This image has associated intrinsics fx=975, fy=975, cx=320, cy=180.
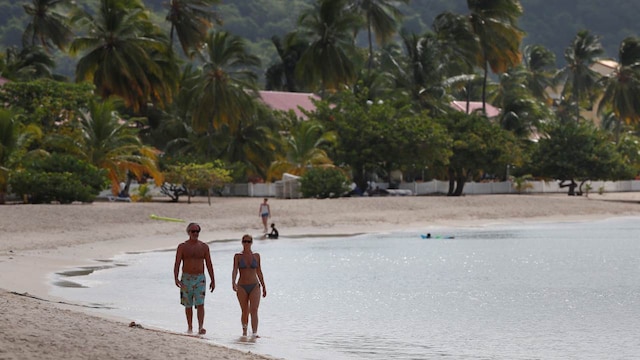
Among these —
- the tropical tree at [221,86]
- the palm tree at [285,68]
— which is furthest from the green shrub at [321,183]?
the palm tree at [285,68]

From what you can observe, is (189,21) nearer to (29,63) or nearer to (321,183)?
(29,63)

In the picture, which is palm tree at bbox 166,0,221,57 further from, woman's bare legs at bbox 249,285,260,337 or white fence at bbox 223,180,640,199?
woman's bare legs at bbox 249,285,260,337

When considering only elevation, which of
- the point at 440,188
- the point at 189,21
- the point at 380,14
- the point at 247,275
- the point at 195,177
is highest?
the point at 380,14

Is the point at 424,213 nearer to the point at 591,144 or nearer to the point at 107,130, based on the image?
the point at 107,130

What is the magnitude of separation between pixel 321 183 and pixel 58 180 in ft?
50.5

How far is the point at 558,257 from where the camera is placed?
3231 centimetres

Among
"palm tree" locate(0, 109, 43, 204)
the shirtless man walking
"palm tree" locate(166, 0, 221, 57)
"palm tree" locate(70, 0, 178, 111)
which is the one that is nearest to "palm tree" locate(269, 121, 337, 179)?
"palm tree" locate(70, 0, 178, 111)

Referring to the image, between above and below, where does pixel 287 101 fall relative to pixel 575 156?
above

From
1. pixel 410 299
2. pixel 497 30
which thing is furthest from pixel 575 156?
pixel 410 299

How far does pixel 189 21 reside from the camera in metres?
57.7

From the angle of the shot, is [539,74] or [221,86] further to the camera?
[539,74]

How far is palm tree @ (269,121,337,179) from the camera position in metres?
53.7

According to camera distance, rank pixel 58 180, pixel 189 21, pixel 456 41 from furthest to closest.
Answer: pixel 456 41
pixel 189 21
pixel 58 180

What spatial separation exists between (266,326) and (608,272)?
14.3m
